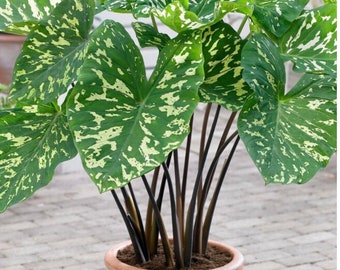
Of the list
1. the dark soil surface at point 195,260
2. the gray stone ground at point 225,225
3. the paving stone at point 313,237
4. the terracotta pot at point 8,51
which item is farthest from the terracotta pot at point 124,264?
the terracotta pot at point 8,51

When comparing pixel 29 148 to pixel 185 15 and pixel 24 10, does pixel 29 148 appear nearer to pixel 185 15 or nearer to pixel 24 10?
pixel 24 10

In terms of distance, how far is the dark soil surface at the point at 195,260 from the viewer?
1895mm

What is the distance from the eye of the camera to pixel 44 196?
149 inches

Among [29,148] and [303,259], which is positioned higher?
[29,148]

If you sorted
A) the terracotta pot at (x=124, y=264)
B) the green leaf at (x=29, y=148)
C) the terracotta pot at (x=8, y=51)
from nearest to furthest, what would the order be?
1. the green leaf at (x=29, y=148)
2. the terracotta pot at (x=124, y=264)
3. the terracotta pot at (x=8, y=51)

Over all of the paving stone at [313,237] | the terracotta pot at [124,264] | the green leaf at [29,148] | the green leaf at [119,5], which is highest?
the green leaf at [119,5]

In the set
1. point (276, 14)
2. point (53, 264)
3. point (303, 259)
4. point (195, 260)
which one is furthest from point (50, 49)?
point (303, 259)

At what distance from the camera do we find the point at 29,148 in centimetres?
173

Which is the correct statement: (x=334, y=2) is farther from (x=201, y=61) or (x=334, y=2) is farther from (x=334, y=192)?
(x=334, y=192)

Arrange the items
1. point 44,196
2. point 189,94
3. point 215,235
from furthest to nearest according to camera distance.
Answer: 1. point 44,196
2. point 215,235
3. point 189,94

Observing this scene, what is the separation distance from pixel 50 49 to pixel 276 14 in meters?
0.46

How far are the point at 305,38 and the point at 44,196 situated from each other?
7.33 feet

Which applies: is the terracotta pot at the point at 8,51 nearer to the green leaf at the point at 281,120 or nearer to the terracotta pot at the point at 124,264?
the terracotta pot at the point at 124,264

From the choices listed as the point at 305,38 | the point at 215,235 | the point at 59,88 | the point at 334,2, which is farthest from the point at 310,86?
the point at 215,235
